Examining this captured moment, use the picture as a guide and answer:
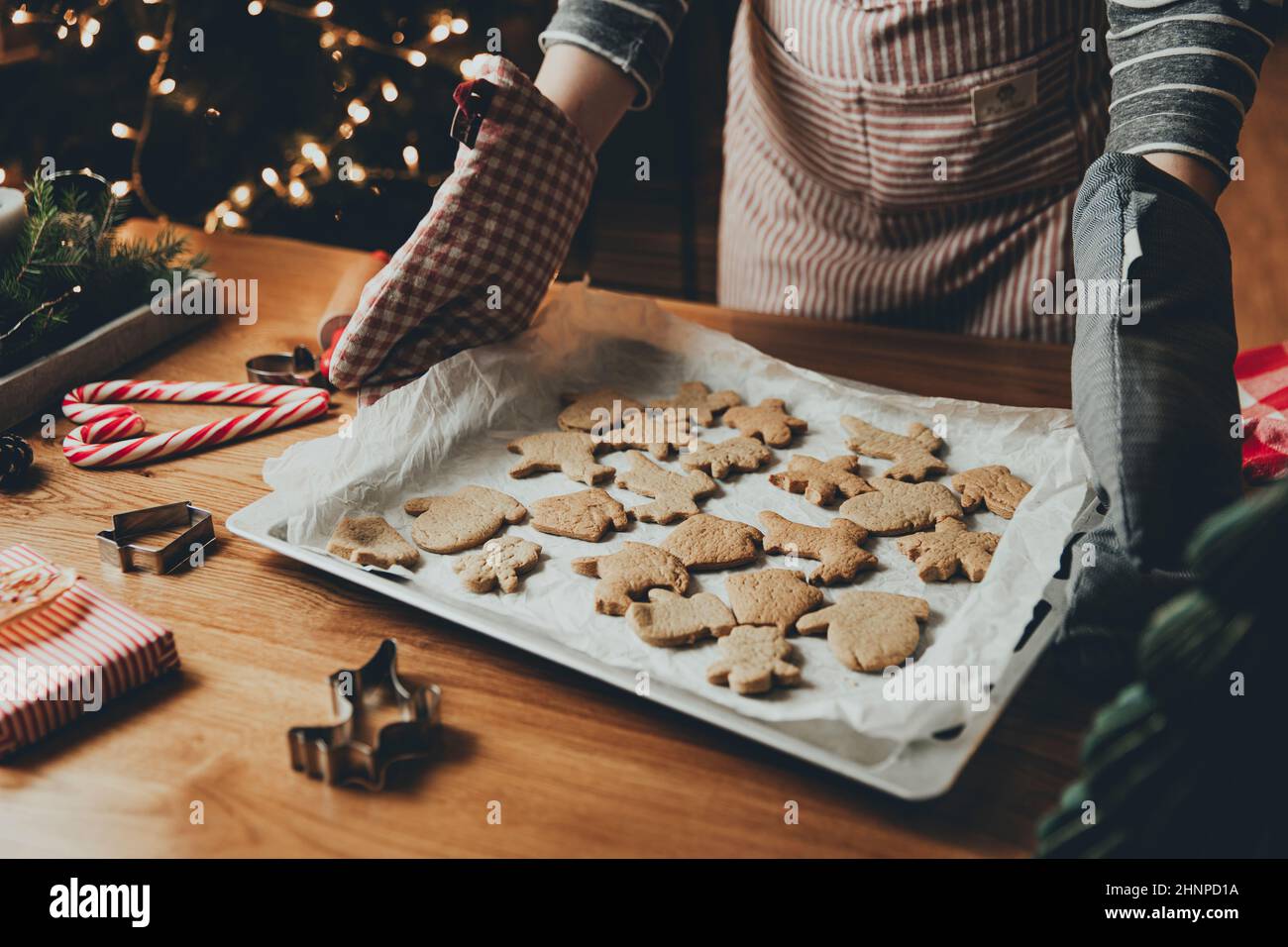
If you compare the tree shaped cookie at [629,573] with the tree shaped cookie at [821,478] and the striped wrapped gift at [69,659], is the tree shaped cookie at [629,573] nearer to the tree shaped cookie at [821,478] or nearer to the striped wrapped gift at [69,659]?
the tree shaped cookie at [821,478]

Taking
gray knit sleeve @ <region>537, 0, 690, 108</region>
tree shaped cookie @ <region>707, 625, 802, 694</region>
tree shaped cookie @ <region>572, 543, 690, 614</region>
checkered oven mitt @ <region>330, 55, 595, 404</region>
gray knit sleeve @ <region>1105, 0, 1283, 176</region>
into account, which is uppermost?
gray knit sleeve @ <region>537, 0, 690, 108</region>

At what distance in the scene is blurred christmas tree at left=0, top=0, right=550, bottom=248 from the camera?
2232 millimetres

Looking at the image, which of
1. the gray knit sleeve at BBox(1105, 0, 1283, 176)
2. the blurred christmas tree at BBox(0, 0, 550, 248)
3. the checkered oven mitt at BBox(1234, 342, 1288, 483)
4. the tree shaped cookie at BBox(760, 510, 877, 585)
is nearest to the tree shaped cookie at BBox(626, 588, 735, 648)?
the tree shaped cookie at BBox(760, 510, 877, 585)

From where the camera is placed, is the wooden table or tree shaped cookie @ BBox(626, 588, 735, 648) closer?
the wooden table

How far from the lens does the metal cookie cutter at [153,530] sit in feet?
3.37

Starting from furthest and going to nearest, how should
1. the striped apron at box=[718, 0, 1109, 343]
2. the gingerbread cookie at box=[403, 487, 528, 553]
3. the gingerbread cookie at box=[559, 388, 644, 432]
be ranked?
1. the striped apron at box=[718, 0, 1109, 343]
2. the gingerbread cookie at box=[559, 388, 644, 432]
3. the gingerbread cookie at box=[403, 487, 528, 553]

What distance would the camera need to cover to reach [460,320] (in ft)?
4.48

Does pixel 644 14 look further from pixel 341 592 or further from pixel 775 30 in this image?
pixel 341 592

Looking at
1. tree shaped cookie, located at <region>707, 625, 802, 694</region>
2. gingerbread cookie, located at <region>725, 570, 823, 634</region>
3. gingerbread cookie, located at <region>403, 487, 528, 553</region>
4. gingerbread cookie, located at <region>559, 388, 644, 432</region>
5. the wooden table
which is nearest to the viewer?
the wooden table

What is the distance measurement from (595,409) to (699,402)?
0.14 meters

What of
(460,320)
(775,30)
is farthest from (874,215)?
(460,320)

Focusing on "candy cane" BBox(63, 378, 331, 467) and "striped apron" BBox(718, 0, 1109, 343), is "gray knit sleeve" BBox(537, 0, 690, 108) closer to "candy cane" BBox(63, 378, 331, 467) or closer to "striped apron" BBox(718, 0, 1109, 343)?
"striped apron" BBox(718, 0, 1109, 343)

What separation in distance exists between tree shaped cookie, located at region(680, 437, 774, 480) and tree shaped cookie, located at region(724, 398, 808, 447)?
21 millimetres

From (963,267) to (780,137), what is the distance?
359 millimetres
